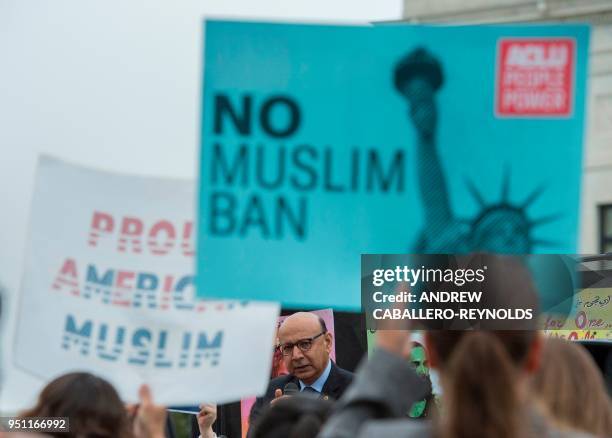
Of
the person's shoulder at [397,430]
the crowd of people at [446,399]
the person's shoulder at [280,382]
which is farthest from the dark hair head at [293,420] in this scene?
the person's shoulder at [280,382]

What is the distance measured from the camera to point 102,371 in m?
4.66

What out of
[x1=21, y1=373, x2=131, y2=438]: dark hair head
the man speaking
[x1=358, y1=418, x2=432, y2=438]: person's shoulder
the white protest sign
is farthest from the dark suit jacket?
[x1=358, y1=418, x2=432, y2=438]: person's shoulder

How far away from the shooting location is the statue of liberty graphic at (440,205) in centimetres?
396

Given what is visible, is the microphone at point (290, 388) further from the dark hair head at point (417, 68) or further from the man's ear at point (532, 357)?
the man's ear at point (532, 357)

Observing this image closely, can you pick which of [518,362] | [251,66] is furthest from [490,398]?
[251,66]

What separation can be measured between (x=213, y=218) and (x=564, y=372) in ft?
3.89

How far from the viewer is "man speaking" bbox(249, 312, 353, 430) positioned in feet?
21.5

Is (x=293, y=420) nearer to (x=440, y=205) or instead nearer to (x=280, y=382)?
(x=440, y=205)

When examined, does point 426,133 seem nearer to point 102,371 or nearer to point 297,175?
point 297,175

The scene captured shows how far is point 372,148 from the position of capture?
13.5 feet

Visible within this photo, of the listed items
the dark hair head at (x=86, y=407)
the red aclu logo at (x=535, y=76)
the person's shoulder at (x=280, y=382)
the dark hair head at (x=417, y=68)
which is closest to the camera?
the dark hair head at (x=86, y=407)

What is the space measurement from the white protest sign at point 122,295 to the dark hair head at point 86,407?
27.8 inches

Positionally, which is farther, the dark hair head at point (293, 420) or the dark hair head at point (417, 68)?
the dark hair head at point (417, 68)

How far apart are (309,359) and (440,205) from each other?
104 inches
